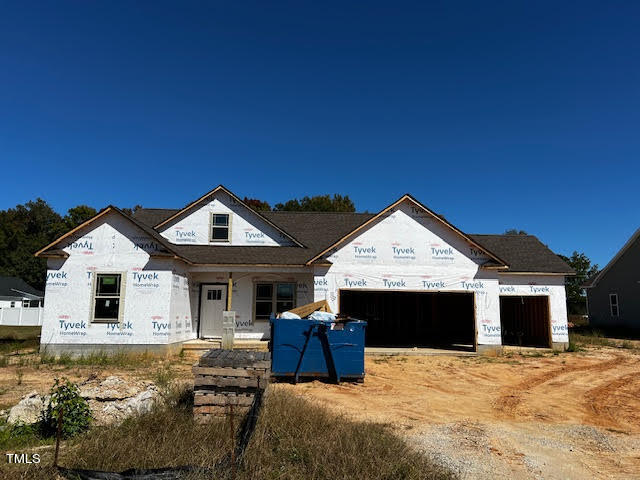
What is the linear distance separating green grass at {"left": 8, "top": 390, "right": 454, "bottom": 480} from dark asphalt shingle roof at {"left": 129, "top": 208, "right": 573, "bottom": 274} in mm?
10646

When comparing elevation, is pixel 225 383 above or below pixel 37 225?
below

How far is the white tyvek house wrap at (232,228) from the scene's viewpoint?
18547 millimetres

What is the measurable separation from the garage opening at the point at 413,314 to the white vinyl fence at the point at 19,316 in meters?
29.2

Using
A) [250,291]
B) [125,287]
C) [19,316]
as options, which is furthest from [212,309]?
[19,316]

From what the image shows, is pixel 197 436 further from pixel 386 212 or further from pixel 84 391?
pixel 386 212

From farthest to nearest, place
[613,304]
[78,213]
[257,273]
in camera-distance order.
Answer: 1. [78,213]
2. [613,304]
3. [257,273]

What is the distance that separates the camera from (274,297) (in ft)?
58.5

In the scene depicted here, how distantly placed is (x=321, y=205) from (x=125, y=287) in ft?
129

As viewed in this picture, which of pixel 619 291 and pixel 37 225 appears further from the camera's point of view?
pixel 37 225

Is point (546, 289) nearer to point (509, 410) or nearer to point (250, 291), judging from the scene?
point (509, 410)

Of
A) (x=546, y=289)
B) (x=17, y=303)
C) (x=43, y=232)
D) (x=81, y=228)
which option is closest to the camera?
(x=81, y=228)

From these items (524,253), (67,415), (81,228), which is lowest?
(67,415)

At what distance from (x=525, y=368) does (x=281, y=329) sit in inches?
335

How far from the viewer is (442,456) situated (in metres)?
5.54
